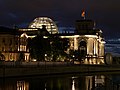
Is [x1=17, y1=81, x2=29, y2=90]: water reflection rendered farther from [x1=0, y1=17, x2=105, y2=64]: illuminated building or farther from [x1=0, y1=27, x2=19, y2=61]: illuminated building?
[x1=0, y1=27, x2=19, y2=61]: illuminated building

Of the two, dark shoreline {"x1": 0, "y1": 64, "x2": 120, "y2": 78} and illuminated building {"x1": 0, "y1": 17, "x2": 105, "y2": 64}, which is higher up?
illuminated building {"x1": 0, "y1": 17, "x2": 105, "y2": 64}

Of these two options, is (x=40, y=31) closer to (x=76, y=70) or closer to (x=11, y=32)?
(x=11, y=32)

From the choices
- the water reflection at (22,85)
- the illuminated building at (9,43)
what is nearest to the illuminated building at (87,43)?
the illuminated building at (9,43)

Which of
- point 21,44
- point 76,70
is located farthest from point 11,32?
point 76,70

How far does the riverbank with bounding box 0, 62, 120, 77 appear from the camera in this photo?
66.4 meters

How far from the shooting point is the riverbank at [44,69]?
66.4m

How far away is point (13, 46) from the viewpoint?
14788cm

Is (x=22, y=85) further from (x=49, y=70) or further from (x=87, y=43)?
(x=87, y=43)

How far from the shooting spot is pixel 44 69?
79250mm

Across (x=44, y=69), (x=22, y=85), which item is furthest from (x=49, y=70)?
(x=22, y=85)

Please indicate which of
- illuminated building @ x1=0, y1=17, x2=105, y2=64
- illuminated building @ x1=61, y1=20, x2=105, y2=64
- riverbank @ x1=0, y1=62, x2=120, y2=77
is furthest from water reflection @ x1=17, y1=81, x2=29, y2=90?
illuminated building @ x1=61, y1=20, x2=105, y2=64

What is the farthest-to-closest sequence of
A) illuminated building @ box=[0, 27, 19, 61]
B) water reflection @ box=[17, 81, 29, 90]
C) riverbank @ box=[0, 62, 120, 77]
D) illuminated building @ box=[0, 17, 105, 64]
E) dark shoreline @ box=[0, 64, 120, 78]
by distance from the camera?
illuminated building @ box=[0, 17, 105, 64]
illuminated building @ box=[0, 27, 19, 61]
dark shoreline @ box=[0, 64, 120, 78]
riverbank @ box=[0, 62, 120, 77]
water reflection @ box=[17, 81, 29, 90]

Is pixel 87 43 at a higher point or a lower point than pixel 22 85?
higher

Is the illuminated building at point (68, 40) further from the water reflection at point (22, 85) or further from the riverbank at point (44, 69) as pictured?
the water reflection at point (22, 85)
